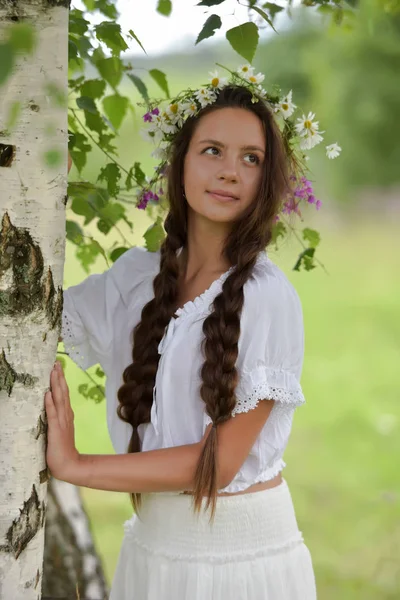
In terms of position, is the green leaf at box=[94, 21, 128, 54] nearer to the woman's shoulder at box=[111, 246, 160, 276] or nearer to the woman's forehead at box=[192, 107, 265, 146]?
the woman's forehead at box=[192, 107, 265, 146]

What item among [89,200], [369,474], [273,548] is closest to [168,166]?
[89,200]

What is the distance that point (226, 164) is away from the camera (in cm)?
175

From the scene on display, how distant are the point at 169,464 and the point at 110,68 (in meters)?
0.90

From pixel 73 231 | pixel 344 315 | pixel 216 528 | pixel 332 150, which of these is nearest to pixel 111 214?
pixel 73 231

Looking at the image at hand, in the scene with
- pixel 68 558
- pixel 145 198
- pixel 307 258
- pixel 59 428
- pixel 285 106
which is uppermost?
pixel 285 106

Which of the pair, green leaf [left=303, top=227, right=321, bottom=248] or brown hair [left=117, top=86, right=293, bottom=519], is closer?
brown hair [left=117, top=86, right=293, bottom=519]

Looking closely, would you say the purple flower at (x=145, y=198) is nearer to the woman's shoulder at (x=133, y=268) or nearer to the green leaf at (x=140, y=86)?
the woman's shoulder at (x=133, y=268)

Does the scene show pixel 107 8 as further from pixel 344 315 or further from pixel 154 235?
pixel 344 315

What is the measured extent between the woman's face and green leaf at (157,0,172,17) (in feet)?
1.04

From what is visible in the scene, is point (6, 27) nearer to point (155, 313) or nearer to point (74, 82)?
point (155, 313)

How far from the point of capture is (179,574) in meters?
1.75

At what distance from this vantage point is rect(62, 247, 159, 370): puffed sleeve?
1.90 meters

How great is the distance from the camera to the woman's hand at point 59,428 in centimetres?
144

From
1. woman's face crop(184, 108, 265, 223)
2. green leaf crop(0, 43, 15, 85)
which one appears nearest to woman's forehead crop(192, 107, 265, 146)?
woman's face crop(184, 108, 265, 223)
